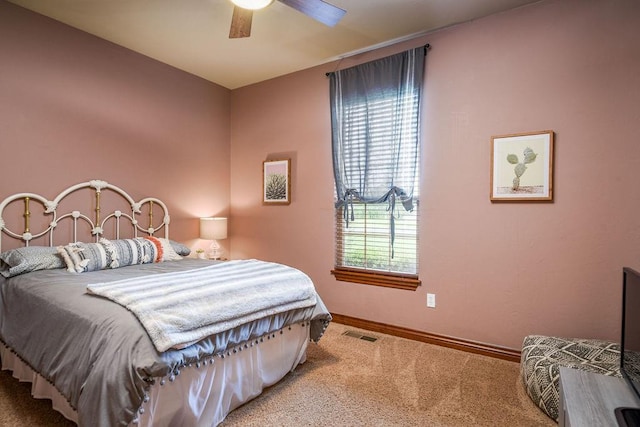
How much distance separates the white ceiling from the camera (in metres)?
2.67

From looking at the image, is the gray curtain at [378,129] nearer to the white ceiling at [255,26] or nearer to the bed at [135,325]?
the white ceiling at [255,26]

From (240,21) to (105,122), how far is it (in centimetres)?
186

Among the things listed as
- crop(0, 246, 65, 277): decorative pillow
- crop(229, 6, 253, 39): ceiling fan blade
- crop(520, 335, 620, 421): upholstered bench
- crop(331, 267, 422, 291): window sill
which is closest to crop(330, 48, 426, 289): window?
crop(331, 267, 422, 291): window sill

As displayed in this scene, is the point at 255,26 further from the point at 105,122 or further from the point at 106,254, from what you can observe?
the point at 106,254

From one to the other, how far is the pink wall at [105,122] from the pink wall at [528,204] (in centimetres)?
165

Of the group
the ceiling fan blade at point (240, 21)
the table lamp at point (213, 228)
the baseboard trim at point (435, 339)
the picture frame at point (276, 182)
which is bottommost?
the baseboard trim at point (435, 339)

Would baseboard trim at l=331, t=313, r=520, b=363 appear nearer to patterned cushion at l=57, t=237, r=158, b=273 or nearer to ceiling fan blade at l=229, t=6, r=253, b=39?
patterned cushion at l=57, t=237, r=158, b=273

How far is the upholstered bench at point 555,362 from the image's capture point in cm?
196

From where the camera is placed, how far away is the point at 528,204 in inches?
105

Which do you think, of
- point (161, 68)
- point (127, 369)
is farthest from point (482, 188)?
point (161, 68)

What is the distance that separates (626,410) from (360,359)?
1.79m

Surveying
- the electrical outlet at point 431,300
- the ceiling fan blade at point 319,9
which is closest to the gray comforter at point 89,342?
the electrical outlet at point 431,300

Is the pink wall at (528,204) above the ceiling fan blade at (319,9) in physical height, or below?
below

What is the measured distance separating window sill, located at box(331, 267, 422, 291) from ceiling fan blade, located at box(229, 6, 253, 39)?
2.34 meters
